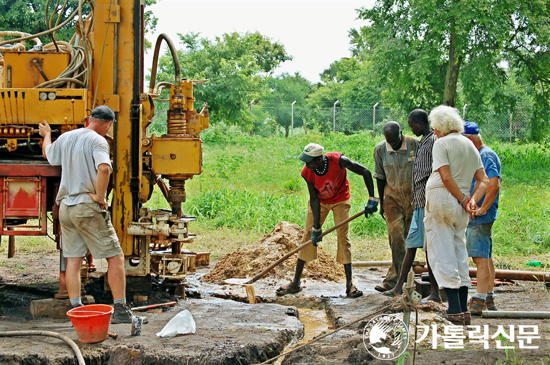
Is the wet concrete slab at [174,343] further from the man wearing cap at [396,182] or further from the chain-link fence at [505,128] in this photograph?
the chain-link fence at [505,128]

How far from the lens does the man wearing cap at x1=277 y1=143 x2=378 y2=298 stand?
6.18 metres

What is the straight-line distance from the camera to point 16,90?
545 cm

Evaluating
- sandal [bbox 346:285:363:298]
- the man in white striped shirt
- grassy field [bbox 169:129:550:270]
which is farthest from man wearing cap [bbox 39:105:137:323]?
grassy field [bbox 169:129:550:270]

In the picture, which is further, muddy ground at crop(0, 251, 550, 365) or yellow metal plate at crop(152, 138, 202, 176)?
yellow metal plate at crop(152, 138, 202, 176)

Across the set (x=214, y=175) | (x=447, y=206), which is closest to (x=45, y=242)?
(x=214, y=175)

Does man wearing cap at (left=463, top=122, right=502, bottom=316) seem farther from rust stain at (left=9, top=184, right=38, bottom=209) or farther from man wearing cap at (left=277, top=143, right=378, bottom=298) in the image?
rust stain at (left=9, top=184, right=38, bottom=209)

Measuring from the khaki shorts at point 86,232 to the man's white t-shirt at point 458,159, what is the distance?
115 inches

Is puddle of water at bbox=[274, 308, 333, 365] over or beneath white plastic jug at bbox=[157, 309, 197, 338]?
beneath

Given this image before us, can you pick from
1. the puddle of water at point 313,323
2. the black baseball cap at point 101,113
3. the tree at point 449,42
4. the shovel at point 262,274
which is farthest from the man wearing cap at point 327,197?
the tree at point 449,42

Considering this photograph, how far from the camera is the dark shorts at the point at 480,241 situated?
5.38 m

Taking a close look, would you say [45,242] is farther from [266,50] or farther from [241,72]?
[266,50]

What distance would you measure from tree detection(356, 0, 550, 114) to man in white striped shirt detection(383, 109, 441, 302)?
955cm

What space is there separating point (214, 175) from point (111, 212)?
947cm

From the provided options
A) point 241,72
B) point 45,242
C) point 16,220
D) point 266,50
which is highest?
point 266,50
